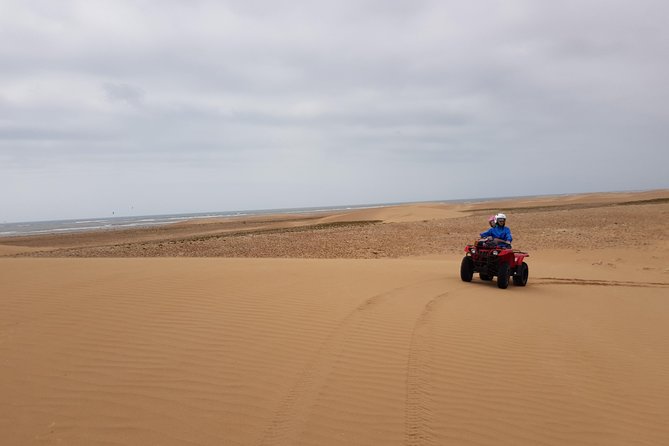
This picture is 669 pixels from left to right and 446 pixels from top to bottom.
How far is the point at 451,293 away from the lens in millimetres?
8641

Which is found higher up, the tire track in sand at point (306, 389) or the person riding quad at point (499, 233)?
the person riding quad at point (499, 233)

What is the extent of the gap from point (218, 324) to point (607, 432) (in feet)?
14.5

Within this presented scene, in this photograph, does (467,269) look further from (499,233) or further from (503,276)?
(499,233)

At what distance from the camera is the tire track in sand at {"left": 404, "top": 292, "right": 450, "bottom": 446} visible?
11.3 feet

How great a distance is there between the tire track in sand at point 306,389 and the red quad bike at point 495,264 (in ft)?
13.4

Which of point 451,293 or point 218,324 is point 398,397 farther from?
point 451,293

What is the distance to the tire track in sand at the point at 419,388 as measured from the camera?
3457 millimetres

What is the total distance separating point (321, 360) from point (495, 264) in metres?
6.15

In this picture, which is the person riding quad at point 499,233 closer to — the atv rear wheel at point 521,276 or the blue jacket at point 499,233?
the blue jacket at point 499,233

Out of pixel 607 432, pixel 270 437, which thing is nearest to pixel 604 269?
pixel 607 432

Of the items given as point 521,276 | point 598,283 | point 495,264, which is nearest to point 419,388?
point 495,264

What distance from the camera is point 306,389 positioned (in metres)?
4.12

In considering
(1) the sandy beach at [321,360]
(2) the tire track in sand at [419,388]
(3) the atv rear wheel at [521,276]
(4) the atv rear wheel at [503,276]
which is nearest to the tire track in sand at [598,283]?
(1) the sandy beach at [321,360]

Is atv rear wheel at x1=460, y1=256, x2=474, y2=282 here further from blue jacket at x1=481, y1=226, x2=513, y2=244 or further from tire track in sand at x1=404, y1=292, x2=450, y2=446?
tire track in sand at x1=404, y1=292, x2=450, y2=446
